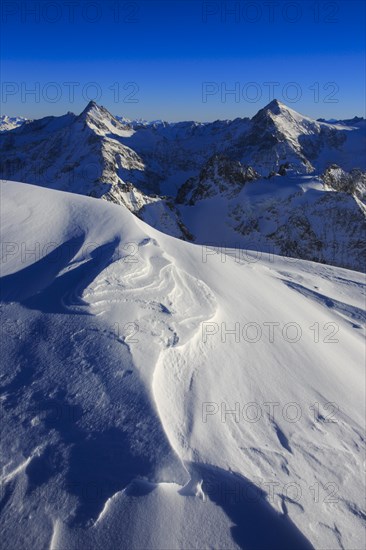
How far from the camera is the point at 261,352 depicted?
8.08 meters

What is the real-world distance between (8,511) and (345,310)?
11.8 meters

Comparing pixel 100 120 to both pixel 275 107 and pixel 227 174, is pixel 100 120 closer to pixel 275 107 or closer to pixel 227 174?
pixel 275 107

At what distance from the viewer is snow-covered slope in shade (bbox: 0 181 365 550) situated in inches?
176

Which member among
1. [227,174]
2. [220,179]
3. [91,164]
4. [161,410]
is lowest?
[161,410]

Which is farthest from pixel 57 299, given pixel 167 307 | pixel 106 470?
pixel 106 470

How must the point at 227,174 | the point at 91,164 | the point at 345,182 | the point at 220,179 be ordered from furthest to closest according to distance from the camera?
the point at 91,164
the point at 220,179
the point at 227,174
the point at 345,182

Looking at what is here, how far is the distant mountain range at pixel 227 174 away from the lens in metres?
43.4

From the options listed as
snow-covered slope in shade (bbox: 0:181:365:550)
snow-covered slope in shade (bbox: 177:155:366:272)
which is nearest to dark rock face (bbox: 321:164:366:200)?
snow-covered slope in shade (bbox: 177:155:366:272)

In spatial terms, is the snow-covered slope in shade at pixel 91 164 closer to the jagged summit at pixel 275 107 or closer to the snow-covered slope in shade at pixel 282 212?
the snow-covered slope in shade at pixel 282 212

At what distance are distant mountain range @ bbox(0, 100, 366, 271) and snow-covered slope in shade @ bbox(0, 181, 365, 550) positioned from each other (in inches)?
1340

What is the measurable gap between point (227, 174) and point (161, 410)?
50.6m

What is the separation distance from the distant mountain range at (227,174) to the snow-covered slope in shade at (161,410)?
112ft

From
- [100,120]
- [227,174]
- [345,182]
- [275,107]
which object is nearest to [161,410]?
[227,174]

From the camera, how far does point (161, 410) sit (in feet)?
18.6
